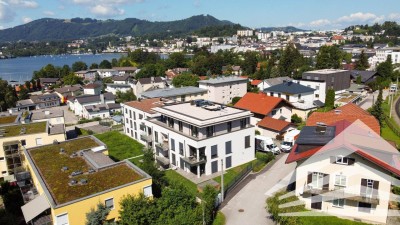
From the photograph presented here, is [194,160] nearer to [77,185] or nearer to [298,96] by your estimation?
[77,185]

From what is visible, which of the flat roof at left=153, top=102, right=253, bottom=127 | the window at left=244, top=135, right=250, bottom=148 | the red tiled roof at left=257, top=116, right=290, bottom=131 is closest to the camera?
the flat roof at left=153, top=102, right=253, bottom=127

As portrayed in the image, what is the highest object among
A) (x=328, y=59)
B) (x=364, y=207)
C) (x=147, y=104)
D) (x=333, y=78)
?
(x=328, y=59)

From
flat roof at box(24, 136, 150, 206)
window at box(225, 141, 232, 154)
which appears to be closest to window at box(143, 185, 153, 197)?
flat roof at box(24, 136, 150, 206)

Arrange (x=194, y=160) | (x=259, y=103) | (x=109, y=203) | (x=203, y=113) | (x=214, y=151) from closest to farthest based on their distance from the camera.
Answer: (x=109, y=203) < (x=194, y=160) < (x=214, y=151) < (x=203, y=113) < (x=259, y=103)

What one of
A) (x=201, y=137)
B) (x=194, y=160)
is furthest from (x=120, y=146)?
(x=201, y=137)

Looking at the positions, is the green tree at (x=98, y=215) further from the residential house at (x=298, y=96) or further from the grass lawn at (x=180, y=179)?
the residential house at (x=298, y=96)

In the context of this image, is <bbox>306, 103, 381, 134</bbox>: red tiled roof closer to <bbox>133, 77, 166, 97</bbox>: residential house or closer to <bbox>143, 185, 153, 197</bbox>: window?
<bbox>143, 185, 153, 197</bbox>: window
